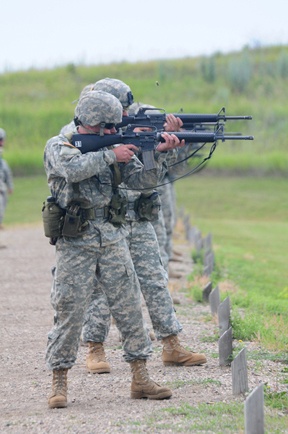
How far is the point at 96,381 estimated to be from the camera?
848 centimetres

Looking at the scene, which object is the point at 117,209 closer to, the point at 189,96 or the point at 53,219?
the point at 53,219

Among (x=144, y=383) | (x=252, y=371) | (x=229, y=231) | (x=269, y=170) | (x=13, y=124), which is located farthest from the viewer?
(x=13, y=124)

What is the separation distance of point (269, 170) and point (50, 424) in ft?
114

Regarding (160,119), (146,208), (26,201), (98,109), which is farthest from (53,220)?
(26,201)

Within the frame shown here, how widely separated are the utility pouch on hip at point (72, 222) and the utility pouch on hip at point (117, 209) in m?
0.25

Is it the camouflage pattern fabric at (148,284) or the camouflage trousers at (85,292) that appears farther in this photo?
the camouflage pattern fabric at (148,284)

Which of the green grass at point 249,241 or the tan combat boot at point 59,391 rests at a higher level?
the tan combat boot at point 59,391

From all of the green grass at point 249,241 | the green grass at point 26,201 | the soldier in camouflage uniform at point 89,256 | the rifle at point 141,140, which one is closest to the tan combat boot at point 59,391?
the soldier in camouflage uniform at point 89,256

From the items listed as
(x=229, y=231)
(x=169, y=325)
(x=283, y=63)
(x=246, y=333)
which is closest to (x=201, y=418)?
(x=169, y=325)

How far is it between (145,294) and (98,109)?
6.65 ft

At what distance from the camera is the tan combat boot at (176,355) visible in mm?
8898

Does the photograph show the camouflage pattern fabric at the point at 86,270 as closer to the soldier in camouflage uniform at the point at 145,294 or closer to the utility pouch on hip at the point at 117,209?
the utility pouch on hip at the point at 117,209

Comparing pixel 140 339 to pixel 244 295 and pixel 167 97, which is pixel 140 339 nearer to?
pixel 244 295

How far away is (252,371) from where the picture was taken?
27.6ft
